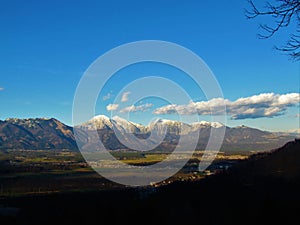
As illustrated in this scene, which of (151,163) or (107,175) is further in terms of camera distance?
(151,163)

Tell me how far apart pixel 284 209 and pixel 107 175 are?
355 feet

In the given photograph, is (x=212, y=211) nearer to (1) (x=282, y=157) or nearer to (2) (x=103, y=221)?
(2) (x=103, y=221)

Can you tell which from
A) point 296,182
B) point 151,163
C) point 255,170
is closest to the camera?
point 296,182

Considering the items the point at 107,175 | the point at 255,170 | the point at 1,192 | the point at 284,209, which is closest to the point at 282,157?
the point at 255,170

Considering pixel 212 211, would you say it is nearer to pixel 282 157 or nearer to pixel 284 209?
pixel 284 209

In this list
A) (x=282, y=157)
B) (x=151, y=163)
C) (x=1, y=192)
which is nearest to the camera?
(x=282, y=157)

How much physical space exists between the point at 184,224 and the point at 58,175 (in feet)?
337

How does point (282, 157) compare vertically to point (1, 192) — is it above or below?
above

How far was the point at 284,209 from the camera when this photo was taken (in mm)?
14727

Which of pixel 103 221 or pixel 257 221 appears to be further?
pixel 103 221

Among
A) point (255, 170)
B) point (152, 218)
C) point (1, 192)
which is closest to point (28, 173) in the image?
point (1, 192)

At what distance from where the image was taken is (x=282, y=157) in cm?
5494

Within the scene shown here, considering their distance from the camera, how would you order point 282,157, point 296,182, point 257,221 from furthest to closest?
point 282,157 < point 296,182 < point 257,221

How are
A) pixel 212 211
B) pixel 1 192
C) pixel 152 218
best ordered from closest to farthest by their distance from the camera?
pixel 152 218 < pixel 212 211 < pixel 1 192
